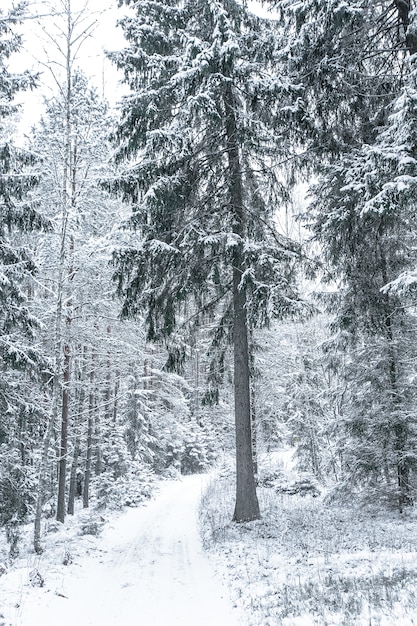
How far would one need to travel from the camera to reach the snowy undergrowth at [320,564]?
5.18 metres

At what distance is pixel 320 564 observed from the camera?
7.39 metres

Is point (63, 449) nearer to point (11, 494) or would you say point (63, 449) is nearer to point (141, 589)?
point (11, 494)

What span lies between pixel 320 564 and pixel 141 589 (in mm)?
3149

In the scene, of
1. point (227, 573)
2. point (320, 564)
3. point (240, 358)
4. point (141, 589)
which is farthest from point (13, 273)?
point (320, 564)

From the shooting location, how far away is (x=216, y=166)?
1359 centimetres

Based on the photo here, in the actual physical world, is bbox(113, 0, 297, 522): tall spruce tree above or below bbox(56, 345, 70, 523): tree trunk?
above

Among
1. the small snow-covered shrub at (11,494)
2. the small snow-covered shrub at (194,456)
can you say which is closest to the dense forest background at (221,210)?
the small snow-covered shrub at (11,494)

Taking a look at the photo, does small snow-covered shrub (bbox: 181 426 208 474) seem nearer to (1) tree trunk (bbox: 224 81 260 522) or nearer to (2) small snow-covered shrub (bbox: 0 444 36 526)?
(2) small snow-covered shrub (bbox: 0 444 36 526)

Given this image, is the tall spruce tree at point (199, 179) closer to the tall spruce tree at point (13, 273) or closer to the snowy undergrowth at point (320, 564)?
the snowy undergrowth at point (320, 564)

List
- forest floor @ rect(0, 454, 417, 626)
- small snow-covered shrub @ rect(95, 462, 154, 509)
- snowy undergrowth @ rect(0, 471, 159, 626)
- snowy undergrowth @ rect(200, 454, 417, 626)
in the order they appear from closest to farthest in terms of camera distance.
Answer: snowy undergrowth @ rect(200, 454, 417, 626) → forest floor @ rect(0, 454, 417, 626) → snowy undergrowth @ rect(0, 471, 159, 626) → small snow-covered shrub @ rect(95, 462, 154, 509)

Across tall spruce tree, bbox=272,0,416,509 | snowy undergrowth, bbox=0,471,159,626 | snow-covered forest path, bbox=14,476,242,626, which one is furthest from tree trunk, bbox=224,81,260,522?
snowy undergrowth, bbox=0,471,159,626

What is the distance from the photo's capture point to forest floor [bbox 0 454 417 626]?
18.4 feet

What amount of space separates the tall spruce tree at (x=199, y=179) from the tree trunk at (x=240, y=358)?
0.10 feet

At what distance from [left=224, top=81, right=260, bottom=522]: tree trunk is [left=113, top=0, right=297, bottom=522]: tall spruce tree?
0.03m
